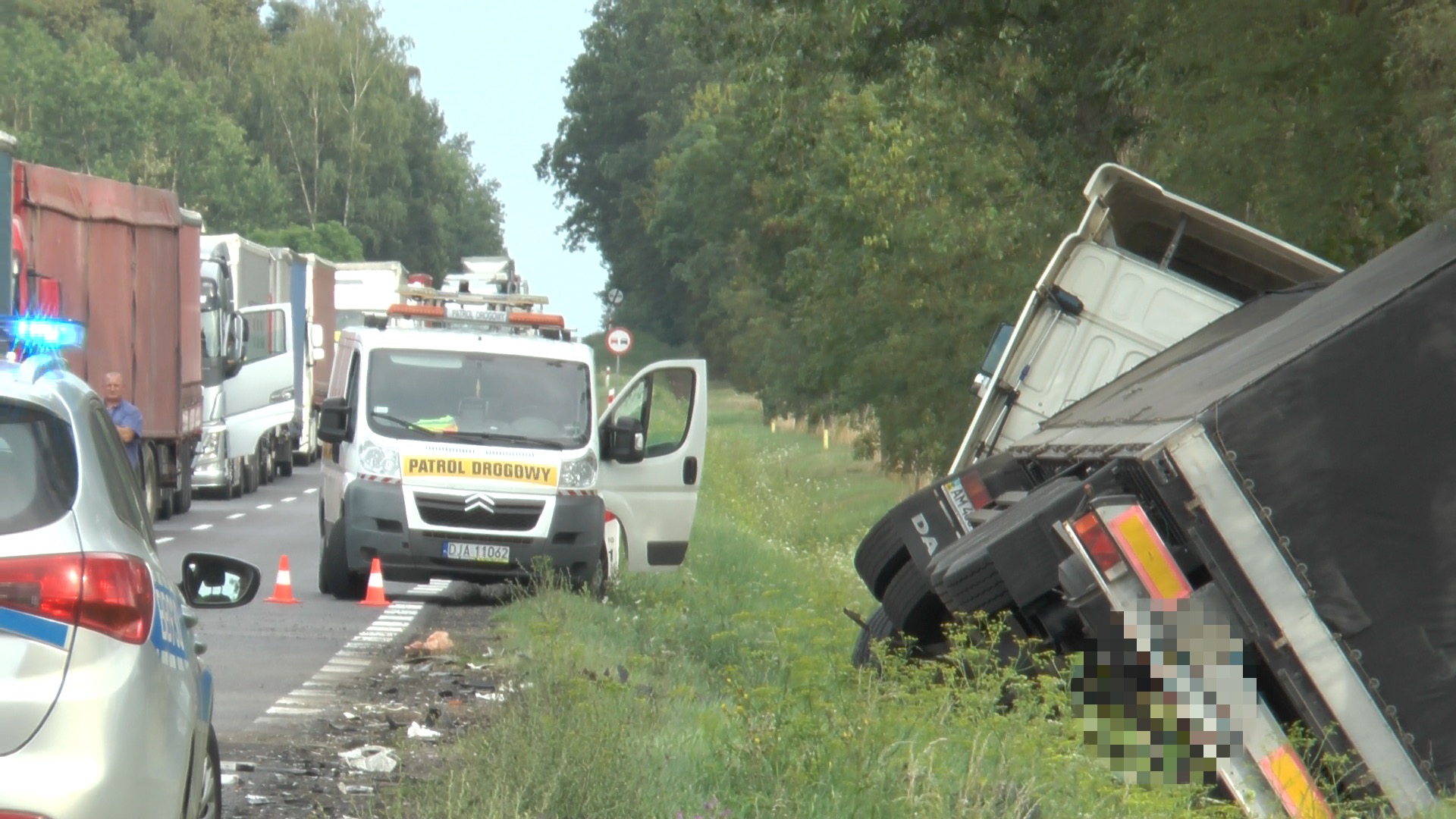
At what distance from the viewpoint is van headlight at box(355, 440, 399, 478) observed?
16.5 metres

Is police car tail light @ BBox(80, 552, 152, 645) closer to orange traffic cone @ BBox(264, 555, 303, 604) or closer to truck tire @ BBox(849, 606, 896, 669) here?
truck tire @ BBox(849, 606, 896, 669)

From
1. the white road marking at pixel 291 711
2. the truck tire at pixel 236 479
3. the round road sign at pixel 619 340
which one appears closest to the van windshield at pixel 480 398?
the white road marking at pixel 291 711

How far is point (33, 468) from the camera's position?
4.90 meters

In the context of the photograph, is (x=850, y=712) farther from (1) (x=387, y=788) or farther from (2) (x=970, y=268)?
(2) (x=970, y=268)

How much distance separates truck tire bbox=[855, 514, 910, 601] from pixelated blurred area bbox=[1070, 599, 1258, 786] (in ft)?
9.84

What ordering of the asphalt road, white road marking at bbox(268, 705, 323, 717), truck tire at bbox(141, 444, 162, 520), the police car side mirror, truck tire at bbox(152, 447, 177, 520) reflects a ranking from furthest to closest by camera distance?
truck tire at bbox(152, 447, 177, 520) → truck tire at bbox(141, 444, 162, 520) → the asphalt road → white road marking at bbox(268, 705, 323, 717) → the police car side mirror

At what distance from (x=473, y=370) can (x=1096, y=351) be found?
21.7ft

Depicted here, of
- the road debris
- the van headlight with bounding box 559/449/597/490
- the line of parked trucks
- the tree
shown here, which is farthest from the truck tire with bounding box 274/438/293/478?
the tree

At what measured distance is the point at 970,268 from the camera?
101 feet

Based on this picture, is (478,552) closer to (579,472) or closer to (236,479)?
(579,472)

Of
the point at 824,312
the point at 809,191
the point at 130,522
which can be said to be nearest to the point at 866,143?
the point at 809,191

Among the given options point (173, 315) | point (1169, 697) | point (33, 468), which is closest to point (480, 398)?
point (173, 315)

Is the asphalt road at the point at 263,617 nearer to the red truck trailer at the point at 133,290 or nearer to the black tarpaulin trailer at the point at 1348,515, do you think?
the red truck trailer at the point at 133,290

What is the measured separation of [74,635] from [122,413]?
672 inches
